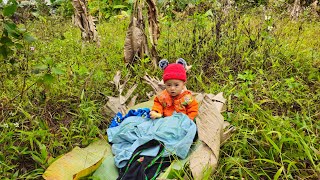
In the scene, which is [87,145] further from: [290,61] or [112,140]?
[290,61]

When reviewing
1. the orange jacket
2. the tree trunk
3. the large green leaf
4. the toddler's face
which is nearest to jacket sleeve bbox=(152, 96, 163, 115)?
the orange jacket

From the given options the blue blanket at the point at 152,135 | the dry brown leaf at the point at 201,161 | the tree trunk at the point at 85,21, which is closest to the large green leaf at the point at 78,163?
the blue blanket at the point at 152,135

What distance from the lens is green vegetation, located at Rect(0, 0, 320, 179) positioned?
2.53m

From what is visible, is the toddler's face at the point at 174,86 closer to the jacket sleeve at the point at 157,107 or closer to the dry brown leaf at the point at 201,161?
the jacket sleeve at the point at 157,107

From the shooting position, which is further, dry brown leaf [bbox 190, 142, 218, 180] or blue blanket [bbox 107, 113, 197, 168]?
blue blanket [bbox 107, 113, 197, 168]

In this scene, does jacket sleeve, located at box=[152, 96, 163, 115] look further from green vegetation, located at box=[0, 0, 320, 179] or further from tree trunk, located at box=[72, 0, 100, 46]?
tree trunk, located at box=[72, 0, 100, 46]

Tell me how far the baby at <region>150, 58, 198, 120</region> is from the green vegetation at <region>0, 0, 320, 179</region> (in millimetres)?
368

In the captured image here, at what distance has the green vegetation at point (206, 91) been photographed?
253 centimetres

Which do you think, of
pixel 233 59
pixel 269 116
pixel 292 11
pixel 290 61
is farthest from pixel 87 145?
pixel 292 11

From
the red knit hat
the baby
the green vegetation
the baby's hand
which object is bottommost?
the green vegetation

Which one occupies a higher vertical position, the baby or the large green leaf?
the baby

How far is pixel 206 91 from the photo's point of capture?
3.50 meters

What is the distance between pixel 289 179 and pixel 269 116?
59cm

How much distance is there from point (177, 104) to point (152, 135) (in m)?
0.42
